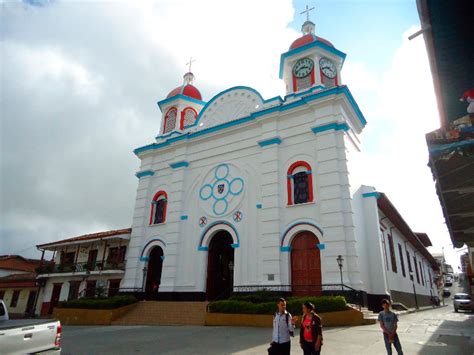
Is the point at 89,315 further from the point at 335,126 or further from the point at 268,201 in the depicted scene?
the point at 335,126

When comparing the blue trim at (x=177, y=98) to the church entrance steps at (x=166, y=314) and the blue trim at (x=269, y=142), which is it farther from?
the church entrance steps at (x=166, y=314)

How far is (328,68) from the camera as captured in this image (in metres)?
20.2

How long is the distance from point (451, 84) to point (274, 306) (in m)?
9.89

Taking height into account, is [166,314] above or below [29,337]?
below

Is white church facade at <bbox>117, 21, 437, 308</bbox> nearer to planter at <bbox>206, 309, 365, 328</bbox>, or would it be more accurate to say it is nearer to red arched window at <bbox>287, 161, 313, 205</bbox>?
red arched window at <bbox>287, 161, 313, 205</bbox>

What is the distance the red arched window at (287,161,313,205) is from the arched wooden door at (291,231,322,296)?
5.97ft

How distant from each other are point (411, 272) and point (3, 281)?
113ft

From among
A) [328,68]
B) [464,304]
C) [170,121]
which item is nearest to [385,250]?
[464,304]

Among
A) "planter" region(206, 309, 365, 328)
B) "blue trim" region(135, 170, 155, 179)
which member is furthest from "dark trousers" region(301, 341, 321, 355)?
"blue trim" region(135, 170, 155, 179)

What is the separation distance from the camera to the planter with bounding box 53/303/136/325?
1650cm

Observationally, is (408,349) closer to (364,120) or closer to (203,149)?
(364,120)

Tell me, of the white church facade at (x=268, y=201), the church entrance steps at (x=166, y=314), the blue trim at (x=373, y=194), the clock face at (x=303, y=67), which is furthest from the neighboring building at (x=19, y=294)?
the clock face at (x=303, y=67)

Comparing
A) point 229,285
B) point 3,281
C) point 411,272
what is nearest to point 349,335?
point 229,285

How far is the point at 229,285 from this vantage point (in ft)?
66.9
